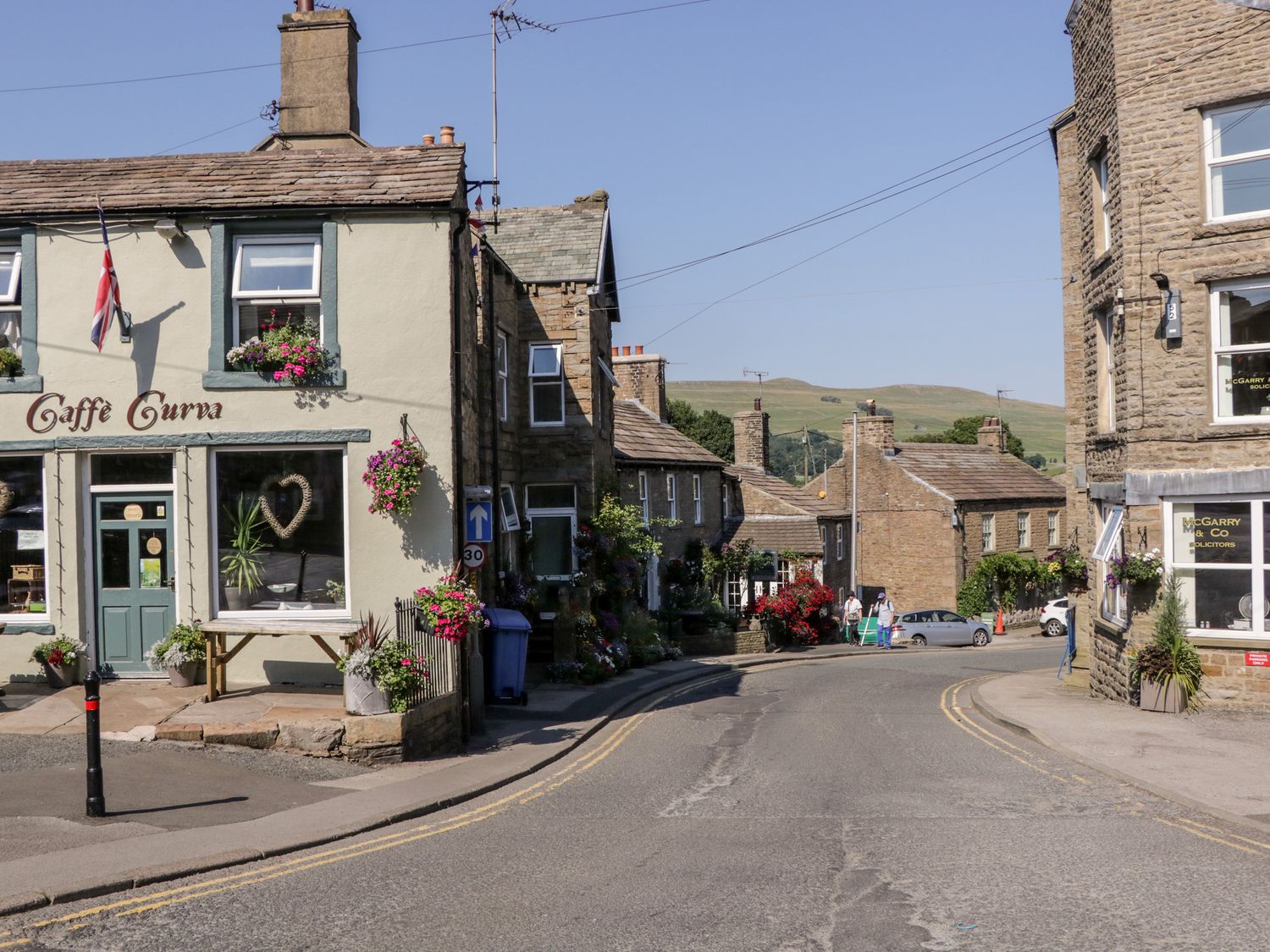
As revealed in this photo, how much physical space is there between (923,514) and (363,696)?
124 feet

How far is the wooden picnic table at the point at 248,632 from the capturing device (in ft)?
44.6

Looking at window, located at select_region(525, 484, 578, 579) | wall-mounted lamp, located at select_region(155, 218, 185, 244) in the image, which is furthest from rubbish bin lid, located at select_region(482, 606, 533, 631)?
wall-mounted lamp, located at select_region(155, 218, 185, 244)

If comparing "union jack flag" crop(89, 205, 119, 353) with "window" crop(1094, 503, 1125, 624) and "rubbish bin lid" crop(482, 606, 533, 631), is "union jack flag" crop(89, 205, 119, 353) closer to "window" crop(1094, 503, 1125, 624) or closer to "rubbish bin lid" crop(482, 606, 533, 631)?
"rubbish bin lid" crop(482, 606, 533, 631)

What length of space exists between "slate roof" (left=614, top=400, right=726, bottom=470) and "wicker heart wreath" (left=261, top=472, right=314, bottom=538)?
16601 mm

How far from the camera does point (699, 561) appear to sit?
35562mm

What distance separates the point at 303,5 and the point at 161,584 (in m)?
10.2

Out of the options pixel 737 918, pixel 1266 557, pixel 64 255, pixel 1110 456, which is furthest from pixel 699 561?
pixel 737 918

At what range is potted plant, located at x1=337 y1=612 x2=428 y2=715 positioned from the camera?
12562mm

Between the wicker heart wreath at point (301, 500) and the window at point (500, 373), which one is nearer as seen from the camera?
the wicker heart wreath at point (301, 500)

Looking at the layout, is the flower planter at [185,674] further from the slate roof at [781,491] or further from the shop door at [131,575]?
the slate roof at [781,491]

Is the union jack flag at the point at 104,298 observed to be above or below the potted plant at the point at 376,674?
above

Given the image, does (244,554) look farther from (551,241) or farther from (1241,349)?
(1241,349)

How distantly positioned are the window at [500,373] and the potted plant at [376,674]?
7963 millimetres

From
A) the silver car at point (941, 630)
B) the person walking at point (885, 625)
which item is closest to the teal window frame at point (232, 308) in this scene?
the person walking at point (885, 625)
